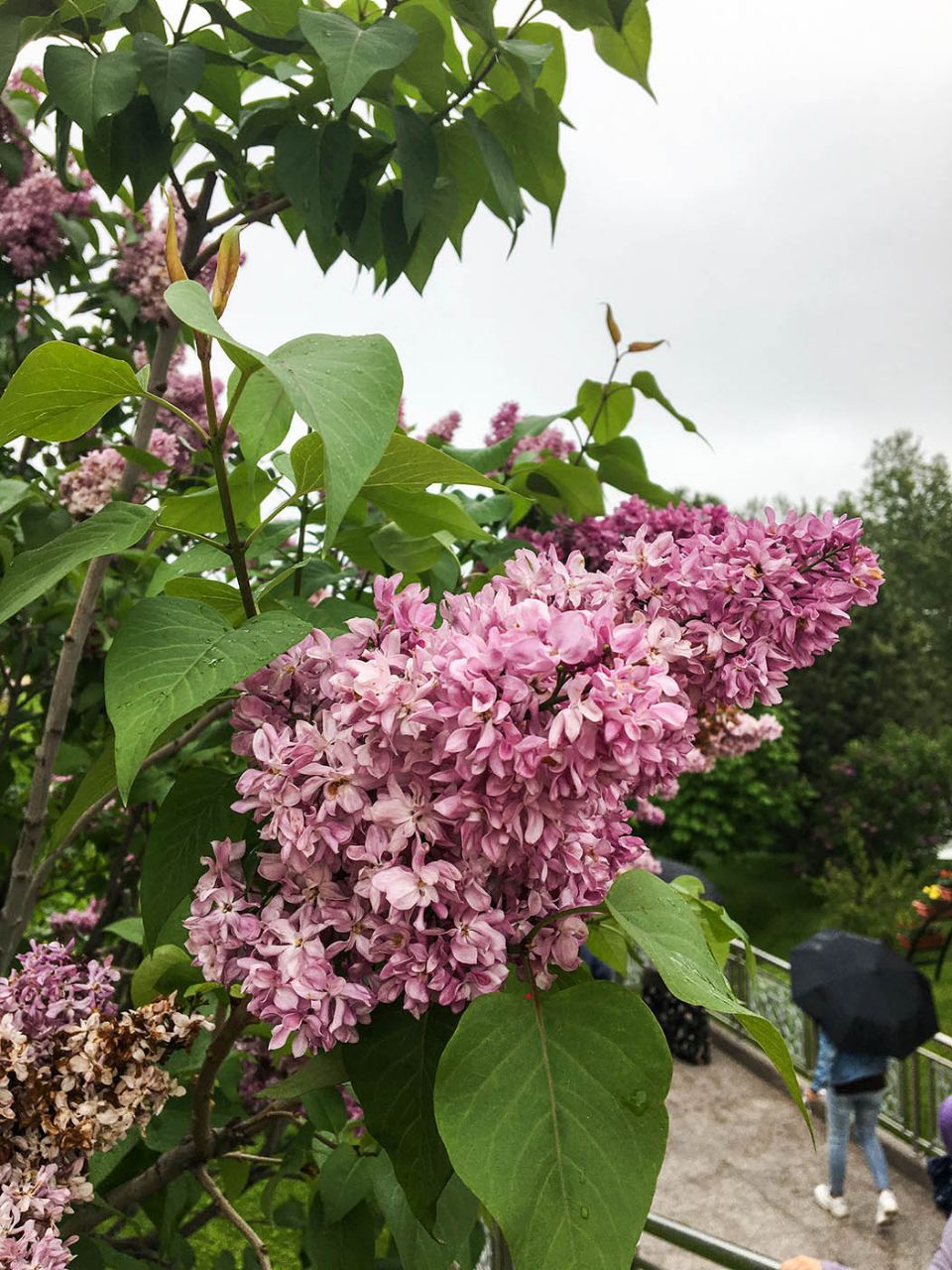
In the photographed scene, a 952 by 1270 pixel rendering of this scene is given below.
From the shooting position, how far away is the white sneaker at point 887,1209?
6.77m

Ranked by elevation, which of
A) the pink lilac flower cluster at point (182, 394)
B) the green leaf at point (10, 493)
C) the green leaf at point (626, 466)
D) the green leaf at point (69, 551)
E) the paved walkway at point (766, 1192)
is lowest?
the paved walkway at point (766, 1192)

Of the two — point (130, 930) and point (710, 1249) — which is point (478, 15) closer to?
point (130, 930)

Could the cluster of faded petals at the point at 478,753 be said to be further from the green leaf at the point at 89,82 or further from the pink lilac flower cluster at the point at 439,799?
the green leaf at the point at 89,82

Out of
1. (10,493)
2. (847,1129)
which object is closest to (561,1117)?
(10,493)

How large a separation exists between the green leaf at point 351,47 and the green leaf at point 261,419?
255 millimetres

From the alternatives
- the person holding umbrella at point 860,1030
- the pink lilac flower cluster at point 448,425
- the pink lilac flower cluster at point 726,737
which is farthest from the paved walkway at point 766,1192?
the pink lilac flower cluster at point 448,425

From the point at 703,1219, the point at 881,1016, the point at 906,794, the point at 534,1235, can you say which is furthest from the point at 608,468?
the point at 906,794

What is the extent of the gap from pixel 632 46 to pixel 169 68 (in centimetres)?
58

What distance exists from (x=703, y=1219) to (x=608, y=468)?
272 inches

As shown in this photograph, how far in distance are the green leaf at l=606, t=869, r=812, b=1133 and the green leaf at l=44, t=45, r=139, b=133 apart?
0.93 metres

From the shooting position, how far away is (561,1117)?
2.18ft

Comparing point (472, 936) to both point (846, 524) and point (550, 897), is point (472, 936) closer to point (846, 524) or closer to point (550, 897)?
point (550, 897)

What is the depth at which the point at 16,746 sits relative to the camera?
3.22 metres

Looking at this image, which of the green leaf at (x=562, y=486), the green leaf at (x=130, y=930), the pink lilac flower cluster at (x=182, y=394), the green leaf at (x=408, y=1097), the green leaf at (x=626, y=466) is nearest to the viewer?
the green leaf at (x=408, y=1097)
